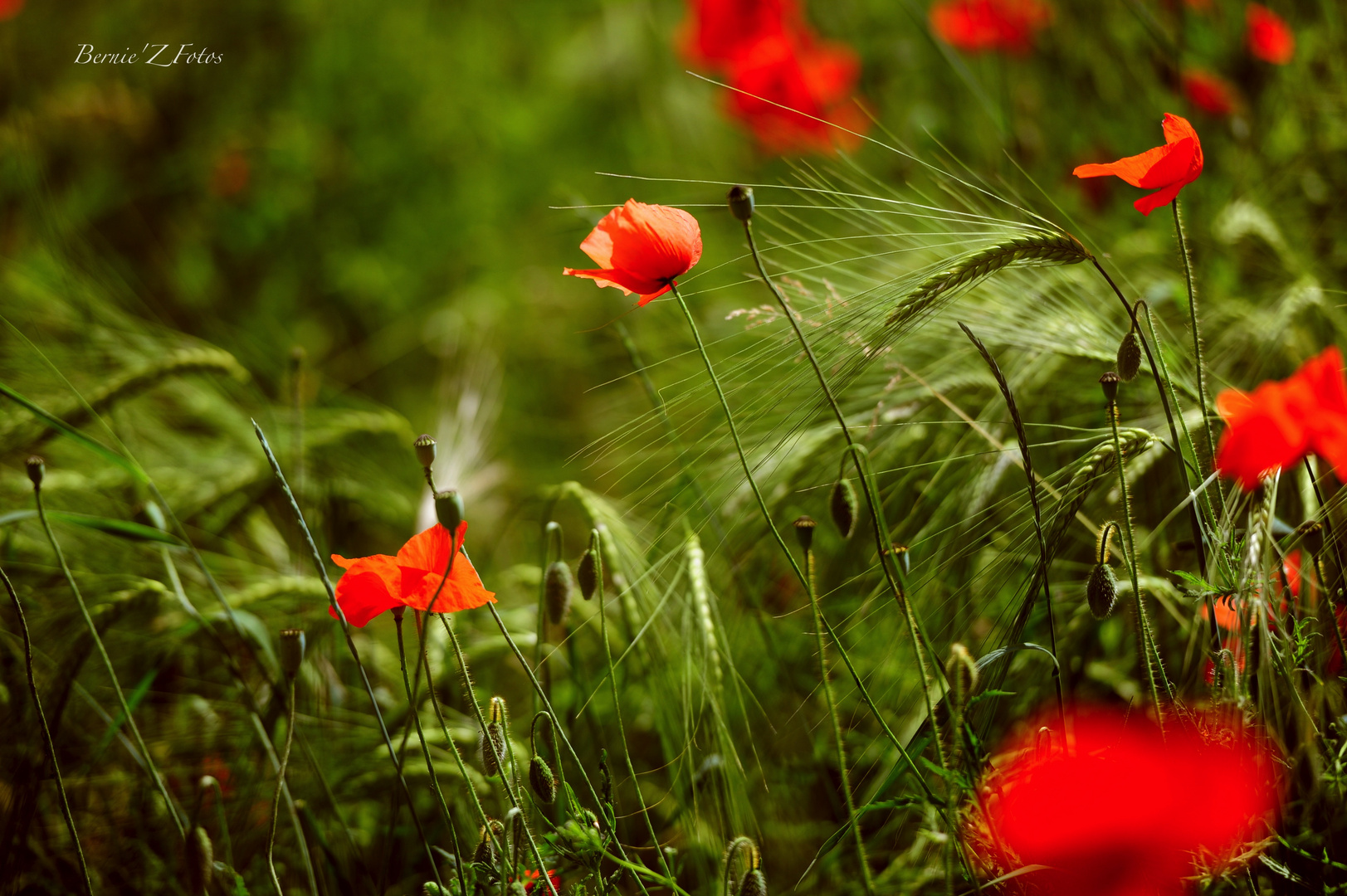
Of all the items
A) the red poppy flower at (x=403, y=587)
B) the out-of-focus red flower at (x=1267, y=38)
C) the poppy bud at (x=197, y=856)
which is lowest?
the poppy bud at (x=197, y=856)

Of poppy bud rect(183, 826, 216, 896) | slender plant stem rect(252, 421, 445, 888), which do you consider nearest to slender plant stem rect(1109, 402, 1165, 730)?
slender plant stem rect(252, 421, 445, 888)

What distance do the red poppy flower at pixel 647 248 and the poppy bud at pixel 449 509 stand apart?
20 cm

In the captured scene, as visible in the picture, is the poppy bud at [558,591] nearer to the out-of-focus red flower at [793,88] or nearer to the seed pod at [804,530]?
the seed pod at [804,530]

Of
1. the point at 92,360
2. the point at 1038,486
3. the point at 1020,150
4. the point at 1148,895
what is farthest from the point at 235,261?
the point at 1148,895

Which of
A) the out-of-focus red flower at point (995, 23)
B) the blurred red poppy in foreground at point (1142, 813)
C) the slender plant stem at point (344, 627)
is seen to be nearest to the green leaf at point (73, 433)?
the slender plant stem at point (344, 627)

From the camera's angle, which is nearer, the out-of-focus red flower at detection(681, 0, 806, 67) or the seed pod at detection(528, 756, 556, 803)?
the seed pod at detection(528, 756, 556, 803)

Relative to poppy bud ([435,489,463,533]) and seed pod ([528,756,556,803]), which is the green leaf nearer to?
poppy bud ([435,489,463,533])

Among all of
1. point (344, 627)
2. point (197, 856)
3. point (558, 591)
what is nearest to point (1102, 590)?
point (558, 591)

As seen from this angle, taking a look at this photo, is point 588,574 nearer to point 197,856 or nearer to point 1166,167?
point 197,856

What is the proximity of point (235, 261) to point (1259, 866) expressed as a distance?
2563 mm

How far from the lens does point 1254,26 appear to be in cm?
144

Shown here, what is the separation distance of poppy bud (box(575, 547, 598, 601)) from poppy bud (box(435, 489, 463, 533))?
12cm

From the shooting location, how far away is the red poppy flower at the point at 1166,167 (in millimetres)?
662

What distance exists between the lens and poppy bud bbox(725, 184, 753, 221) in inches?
26.6
